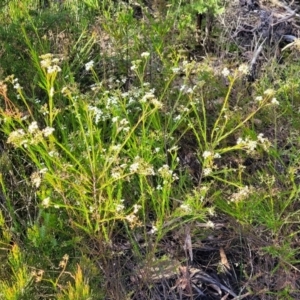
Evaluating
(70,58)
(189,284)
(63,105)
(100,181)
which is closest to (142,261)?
(189,284)

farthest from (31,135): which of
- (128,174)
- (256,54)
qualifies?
(256,54)

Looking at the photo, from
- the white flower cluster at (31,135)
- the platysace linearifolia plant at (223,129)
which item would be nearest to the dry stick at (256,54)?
the platysace linearifolia plant at (223,129)

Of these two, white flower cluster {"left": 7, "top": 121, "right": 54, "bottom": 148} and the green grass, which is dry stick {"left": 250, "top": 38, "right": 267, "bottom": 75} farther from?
white flower cluster {"left": 7, "top": 121, "right": 54, "bottom": 148}

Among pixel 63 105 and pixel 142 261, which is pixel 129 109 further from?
pixel 142 261

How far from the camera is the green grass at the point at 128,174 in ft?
5.80

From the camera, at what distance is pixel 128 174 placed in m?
1.65

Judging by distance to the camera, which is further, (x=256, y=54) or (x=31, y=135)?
(x=256, y=54)

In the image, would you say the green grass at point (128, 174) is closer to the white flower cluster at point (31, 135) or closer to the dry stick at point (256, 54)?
the white flower cluster at point (31, 135)

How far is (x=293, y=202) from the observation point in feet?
6.82

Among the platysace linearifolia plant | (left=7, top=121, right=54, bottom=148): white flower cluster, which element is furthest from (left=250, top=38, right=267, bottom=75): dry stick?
(left=7, top=121, right=54, bottom=148): white flower cluster

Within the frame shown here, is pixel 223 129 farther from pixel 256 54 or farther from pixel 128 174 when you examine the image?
pixel 256 54

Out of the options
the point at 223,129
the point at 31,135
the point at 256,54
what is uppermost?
the point at 31,135

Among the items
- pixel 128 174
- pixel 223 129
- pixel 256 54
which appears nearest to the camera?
pixel 128 174

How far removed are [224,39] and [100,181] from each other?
4.42 ft
